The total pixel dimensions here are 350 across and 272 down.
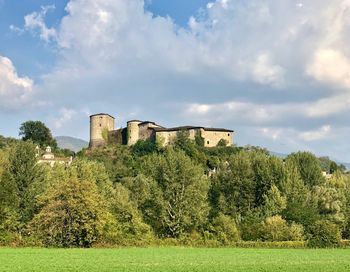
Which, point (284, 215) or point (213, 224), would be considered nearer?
point (213, 224)

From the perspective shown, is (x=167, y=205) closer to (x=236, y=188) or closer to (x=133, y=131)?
(x=236, y=188)

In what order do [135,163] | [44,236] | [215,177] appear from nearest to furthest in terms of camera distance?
[44,236], [215,177], [135,163]

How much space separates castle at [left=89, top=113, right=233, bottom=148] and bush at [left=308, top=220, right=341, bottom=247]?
4040 inches

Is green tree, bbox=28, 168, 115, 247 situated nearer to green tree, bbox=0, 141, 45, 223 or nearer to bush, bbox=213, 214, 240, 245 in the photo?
green tree, bbox=0, 141, 45, 223

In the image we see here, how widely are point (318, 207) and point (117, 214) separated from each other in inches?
1363

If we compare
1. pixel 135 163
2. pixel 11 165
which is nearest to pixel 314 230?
pixel 11 165

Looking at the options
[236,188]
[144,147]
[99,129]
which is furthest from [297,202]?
[99,129]

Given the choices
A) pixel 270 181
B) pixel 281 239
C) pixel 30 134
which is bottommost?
pixel 281 239

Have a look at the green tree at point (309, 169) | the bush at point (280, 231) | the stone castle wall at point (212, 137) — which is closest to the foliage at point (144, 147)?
the stone castle wall at point (212, 137)

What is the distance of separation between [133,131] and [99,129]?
1370 cm

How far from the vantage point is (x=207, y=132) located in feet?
557

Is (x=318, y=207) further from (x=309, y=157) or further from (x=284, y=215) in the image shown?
(x=309, y=157)

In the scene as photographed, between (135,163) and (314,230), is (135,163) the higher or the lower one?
the higher one

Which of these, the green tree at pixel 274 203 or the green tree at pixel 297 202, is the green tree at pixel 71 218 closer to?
the green tree at pixel 274 203
